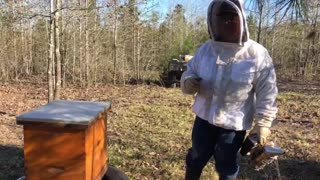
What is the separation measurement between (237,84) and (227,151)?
47 centimetres

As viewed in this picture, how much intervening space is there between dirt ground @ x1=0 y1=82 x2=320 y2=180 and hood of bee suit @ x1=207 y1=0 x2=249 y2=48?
199 centimetres

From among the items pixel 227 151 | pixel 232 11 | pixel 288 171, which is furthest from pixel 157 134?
pixel 232 11

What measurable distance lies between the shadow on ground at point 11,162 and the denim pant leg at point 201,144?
2.08 m

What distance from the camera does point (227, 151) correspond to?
2.73 m

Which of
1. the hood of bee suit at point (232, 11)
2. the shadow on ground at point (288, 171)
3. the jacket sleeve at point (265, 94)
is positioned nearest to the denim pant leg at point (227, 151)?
the jacket sleeve at point (265, 94)

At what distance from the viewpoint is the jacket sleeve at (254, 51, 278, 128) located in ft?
8.52

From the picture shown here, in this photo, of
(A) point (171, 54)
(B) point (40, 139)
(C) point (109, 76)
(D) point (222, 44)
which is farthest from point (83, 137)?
(A) point (171, 54)

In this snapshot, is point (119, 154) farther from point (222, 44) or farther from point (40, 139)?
point (222, 44)

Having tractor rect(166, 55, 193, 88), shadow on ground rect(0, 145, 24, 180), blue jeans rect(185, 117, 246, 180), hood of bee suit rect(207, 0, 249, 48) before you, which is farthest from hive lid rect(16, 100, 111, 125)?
tractor rect(166, 55, 193, 88)

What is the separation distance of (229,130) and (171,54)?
42.0ft

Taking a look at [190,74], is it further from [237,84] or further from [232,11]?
[232,11]

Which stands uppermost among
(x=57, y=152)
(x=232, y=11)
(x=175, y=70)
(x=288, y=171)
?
(x=232, y=11)

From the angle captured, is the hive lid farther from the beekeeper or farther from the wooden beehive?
the beekeeper

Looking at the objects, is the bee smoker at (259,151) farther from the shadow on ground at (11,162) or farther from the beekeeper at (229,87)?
the shadow on ground at (11,162)
